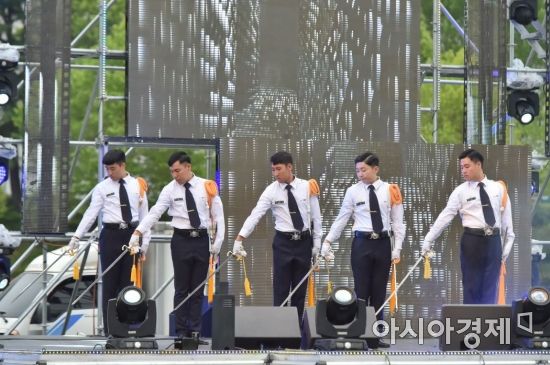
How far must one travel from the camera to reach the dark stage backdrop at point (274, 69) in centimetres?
1486

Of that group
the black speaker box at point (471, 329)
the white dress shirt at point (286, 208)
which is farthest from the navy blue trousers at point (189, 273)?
the black speaker box at point (471, 329)

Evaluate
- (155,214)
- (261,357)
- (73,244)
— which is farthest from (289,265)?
(261,357)

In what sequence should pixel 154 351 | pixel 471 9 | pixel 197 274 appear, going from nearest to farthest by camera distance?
1. pixel 154 351
2. pixel 197 274
3. pixel 471 9

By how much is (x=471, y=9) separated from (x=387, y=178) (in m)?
2.28

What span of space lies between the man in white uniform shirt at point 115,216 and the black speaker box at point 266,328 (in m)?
2.23

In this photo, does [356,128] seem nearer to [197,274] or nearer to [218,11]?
[218,11]

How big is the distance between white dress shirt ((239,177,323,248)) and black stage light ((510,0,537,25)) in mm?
3680

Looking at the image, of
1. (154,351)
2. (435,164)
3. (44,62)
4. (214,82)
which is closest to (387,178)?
(435,164)

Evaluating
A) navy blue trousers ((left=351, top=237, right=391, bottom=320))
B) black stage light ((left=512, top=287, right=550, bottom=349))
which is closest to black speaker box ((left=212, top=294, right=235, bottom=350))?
black stage light ((left=512, top=287, right=550, bottom=349))

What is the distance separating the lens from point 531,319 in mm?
11492

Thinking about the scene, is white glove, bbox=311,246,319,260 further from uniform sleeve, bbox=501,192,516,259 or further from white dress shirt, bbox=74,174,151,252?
uniform sleeve, bbox=501,192,516,259

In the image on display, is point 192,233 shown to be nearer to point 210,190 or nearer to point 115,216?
point 210,190

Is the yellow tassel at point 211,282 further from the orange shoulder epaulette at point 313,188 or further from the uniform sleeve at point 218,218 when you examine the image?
the orange shoulder epaulette at point 313,188

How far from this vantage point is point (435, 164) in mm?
15328
